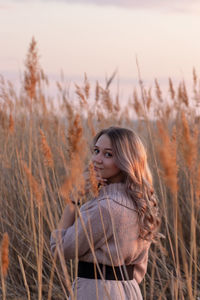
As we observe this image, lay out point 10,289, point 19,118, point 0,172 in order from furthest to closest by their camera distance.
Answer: point 19,118 → point 0,172 → point 10,289

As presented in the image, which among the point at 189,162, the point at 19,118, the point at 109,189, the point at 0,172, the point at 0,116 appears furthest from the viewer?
the point at 19,118

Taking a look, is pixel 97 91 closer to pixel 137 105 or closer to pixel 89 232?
pixel 137 105

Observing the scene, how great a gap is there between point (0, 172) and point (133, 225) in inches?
67.6

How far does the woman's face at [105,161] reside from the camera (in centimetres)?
171

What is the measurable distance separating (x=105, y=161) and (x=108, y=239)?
0.96 feet

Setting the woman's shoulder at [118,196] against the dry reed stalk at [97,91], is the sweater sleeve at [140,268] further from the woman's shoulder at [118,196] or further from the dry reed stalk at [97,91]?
the dry reed stalk at [97,91]

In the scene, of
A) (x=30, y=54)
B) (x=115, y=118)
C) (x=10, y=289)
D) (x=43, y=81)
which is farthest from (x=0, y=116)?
(x=30, y=54)

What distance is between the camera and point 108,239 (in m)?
1.62

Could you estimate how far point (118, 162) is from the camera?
169cm

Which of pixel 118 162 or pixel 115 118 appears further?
pixel 115 118

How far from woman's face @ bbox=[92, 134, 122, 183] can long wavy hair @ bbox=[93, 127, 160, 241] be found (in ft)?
0.06

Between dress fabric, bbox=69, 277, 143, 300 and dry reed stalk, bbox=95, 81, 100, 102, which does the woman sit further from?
dry reed stalk, bbox=95, 81, 100, 102

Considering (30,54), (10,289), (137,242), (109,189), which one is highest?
(30,54)

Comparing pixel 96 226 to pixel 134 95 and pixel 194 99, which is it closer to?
pixel 194 99
